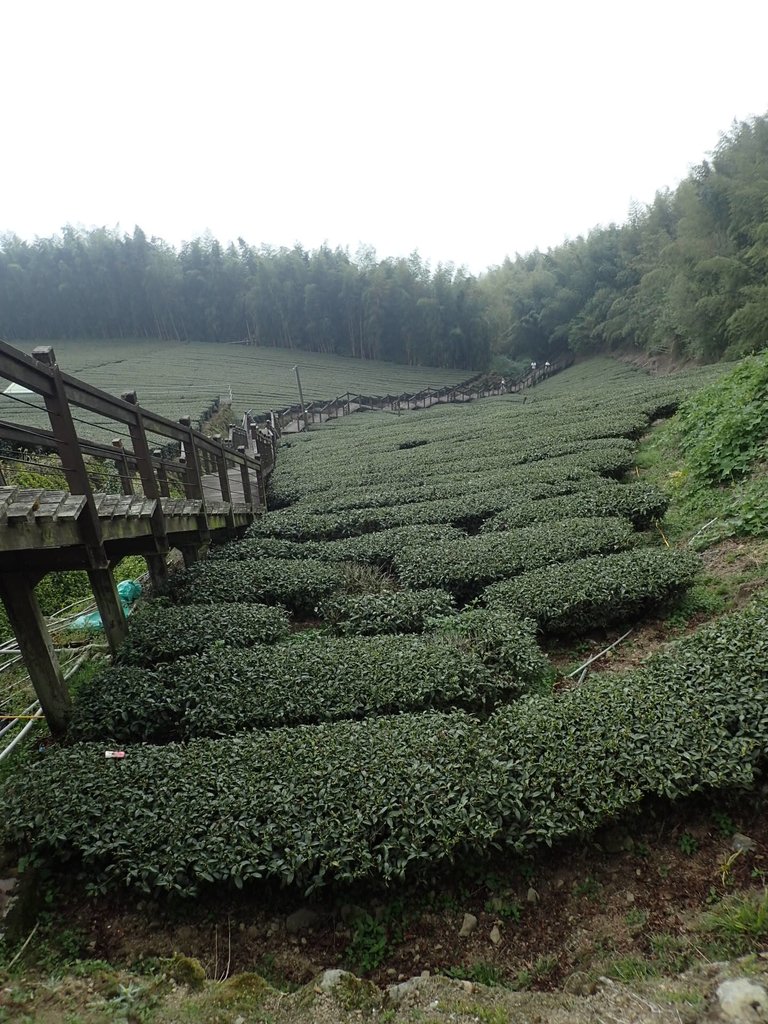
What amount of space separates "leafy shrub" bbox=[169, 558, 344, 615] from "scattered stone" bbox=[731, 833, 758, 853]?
5430mm

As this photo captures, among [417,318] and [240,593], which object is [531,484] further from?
[417,318]

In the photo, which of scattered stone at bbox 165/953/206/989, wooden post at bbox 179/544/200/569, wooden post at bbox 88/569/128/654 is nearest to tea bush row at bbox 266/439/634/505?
wooden post at bbox 179/544/200/569

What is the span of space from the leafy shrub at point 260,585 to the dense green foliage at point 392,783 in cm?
326

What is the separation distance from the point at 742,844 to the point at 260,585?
617cm

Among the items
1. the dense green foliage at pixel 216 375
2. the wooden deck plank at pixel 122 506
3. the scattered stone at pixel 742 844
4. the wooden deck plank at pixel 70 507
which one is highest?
the dense green foliage at pixel 216 375

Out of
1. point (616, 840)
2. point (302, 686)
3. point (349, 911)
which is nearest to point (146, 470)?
point (302, 686)

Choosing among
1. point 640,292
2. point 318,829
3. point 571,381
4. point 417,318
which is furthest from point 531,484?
point 417,318

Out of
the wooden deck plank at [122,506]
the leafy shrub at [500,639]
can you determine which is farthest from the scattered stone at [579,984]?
the wooden deck plank at [122,506]

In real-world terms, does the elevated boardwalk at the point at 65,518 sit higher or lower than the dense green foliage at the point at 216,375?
lower

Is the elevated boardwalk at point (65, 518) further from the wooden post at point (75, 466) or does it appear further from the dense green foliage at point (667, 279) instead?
the dense green foliage at point (667, 279)

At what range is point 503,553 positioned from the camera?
306 inches

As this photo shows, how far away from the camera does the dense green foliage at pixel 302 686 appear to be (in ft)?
16.1

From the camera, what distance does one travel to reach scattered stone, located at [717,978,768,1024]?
2.06m

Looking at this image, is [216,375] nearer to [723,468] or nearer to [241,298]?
[241,298]
